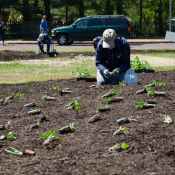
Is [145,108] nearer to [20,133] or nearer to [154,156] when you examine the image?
[154,156]

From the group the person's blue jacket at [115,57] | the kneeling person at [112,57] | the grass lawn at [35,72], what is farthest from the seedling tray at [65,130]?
the grass lawn at [35,72]

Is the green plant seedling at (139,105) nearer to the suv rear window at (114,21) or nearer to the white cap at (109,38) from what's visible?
the white cap at (109,38)

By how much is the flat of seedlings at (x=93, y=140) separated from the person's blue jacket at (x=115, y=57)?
99 centimetres

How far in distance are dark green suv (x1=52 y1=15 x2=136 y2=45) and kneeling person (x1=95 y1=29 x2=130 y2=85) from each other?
15.0 metres

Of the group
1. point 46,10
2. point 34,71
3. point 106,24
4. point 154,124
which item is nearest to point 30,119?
point 154,124

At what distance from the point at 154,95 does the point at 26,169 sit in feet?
8.60

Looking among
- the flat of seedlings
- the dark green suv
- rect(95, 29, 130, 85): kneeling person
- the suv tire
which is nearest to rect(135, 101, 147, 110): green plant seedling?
the flat of seedlings

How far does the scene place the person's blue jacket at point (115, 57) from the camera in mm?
5809

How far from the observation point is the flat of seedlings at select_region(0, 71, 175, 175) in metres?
2.77

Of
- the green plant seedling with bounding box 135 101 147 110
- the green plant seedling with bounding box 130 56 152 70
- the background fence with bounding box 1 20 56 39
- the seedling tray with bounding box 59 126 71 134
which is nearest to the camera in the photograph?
the seedling tray with bounding box 59 126 71 134

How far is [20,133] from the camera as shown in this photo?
380cm

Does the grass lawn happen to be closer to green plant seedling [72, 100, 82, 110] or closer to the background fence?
green plant seedling [72, 100, 82, 110]

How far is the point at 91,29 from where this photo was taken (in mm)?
21000

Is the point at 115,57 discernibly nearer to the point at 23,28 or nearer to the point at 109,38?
the point at 109,38
